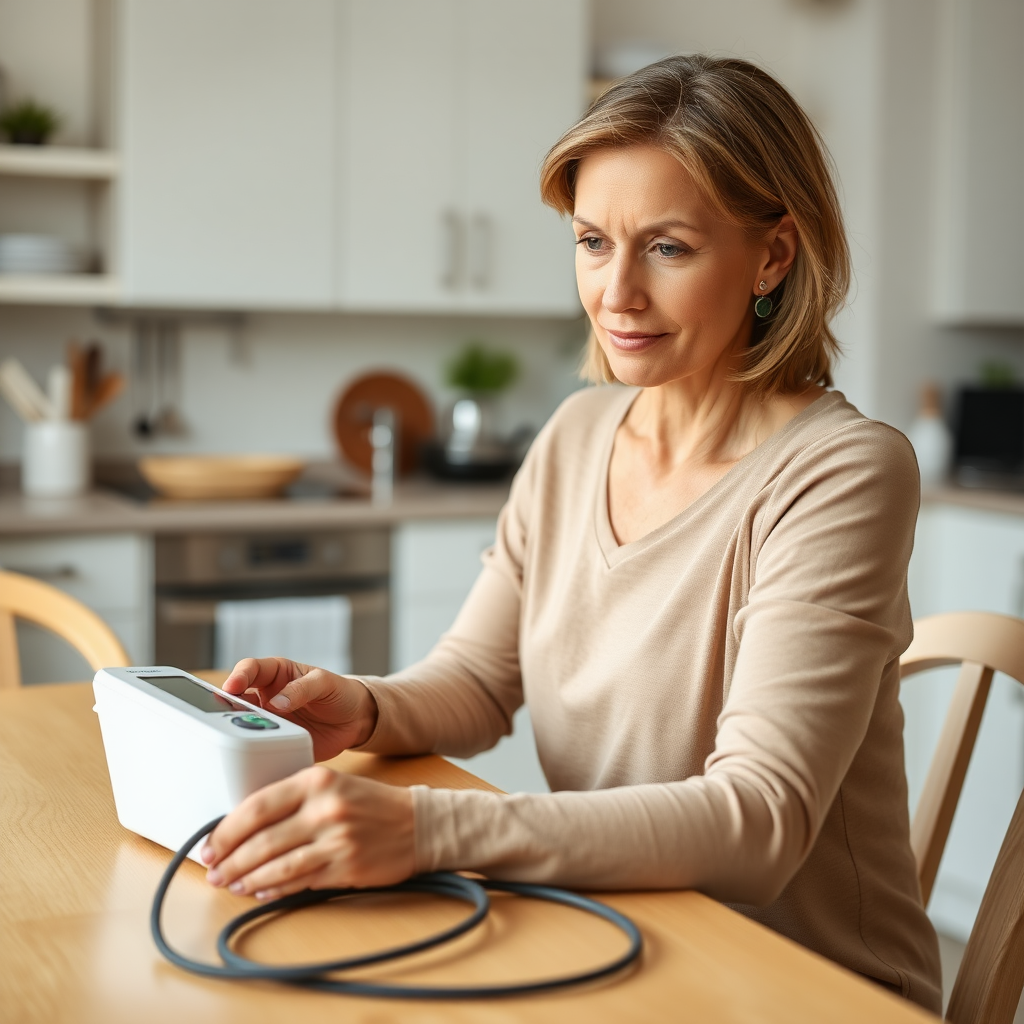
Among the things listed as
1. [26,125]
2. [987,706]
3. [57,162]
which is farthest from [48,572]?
[987,706]

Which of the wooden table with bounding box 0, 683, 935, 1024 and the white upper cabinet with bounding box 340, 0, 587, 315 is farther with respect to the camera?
the white upper cabinet with bounding box 340, 0, 587, 315

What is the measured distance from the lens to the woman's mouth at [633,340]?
1.18 meters

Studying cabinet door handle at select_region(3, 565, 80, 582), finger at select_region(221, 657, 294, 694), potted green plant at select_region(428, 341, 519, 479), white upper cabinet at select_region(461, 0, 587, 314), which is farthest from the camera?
potted green plant at select_region(428, 341, 519, 479)

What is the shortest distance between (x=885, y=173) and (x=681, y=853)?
9.23 feet

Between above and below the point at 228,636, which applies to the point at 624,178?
above

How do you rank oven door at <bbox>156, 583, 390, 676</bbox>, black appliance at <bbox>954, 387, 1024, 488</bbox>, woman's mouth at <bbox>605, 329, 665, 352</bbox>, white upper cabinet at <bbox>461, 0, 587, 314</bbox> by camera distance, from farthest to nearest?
black appliance at <bbox>954, 387, 1024, 488</bbox>
white upper cabinet at <bbox>461, 0, 587, 314</bbox>
oven door at <bbox>156, 583, 390, 676</bbox>
woman's mouth at <bbox>605, 329, 665, 352</bbox>

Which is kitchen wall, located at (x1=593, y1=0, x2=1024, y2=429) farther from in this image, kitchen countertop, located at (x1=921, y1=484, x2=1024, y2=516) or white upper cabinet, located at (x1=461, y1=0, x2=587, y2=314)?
kitchen countertop, located at (x1=921, y1=484, x2=1024, y2=516)

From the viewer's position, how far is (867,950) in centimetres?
117

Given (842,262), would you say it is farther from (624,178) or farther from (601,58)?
(601,58)

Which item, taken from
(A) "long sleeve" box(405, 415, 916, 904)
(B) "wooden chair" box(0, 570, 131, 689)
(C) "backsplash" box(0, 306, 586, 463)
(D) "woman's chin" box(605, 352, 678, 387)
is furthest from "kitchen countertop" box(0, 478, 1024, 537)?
(A) "long sleeve" box(405, 415, 916, 904)

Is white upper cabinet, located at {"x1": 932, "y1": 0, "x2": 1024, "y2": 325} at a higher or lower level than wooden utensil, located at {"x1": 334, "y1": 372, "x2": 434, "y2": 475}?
higher

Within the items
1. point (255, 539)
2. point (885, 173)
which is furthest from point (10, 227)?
point (885, 173)

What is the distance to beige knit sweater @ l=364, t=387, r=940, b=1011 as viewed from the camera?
0.89m

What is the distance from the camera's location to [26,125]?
287 cm
